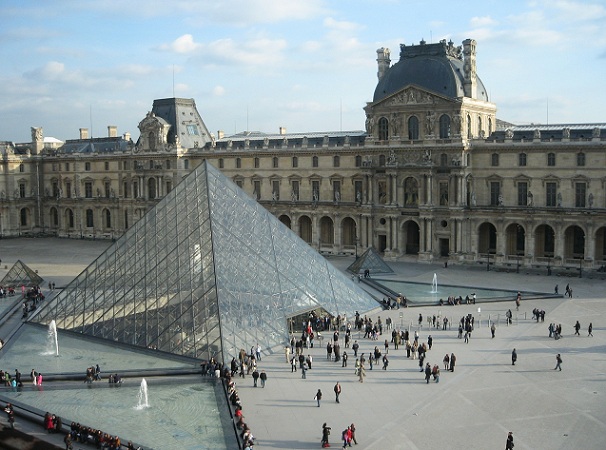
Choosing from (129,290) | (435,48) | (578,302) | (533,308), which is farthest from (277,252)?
(435,48)

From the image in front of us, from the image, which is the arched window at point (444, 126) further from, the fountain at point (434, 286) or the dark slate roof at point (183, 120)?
the dark slate roof at point (183, 120)

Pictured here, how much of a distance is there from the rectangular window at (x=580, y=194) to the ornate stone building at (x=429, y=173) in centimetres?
6

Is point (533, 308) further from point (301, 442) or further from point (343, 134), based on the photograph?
point (343, 134)

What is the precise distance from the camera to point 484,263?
52781 millimetres

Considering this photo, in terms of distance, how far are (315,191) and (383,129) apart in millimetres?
8033

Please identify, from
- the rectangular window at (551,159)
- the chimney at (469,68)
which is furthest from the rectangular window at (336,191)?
the rectangular window at (551,159)

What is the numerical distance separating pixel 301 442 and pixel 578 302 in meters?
23.8

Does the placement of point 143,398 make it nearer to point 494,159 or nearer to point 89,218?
point 494,159

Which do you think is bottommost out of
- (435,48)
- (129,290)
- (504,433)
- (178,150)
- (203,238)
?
(504,433)

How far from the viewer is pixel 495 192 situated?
52.7 m

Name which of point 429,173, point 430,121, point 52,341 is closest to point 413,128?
point 430,121

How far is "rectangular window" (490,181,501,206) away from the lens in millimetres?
52562

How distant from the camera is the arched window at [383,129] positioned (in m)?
55.9

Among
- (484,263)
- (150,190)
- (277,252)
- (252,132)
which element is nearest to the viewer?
(277,252)
